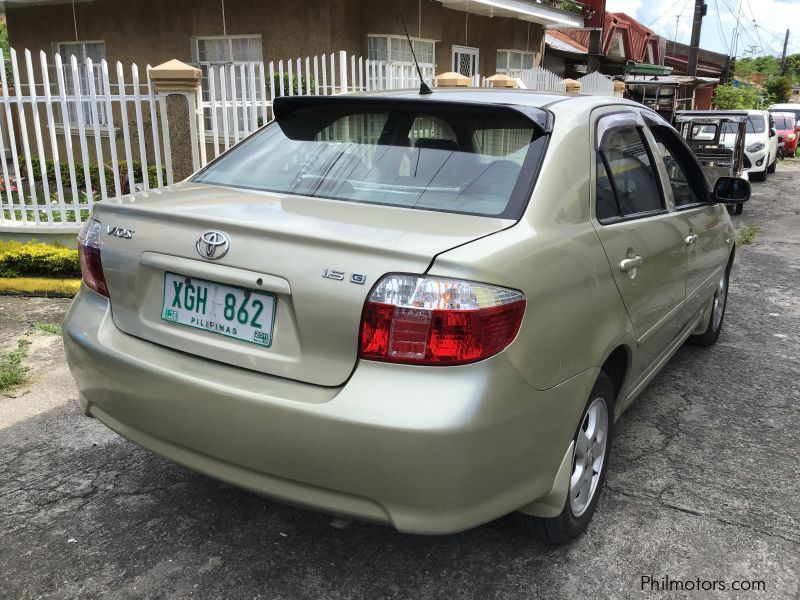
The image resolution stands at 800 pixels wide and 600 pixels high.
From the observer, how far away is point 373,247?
2066mm

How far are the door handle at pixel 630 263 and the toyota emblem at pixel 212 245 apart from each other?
1470 millimetres

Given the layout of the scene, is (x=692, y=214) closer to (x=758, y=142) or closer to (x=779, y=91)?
(x=758, y=142)

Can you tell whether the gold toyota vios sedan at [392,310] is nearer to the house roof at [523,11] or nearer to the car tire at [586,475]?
the car tire at [586,475]

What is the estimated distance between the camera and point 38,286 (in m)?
5.98

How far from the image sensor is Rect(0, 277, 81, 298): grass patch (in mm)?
5934

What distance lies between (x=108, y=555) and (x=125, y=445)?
0.88m

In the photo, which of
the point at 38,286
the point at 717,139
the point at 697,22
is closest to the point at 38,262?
the point at 38,286

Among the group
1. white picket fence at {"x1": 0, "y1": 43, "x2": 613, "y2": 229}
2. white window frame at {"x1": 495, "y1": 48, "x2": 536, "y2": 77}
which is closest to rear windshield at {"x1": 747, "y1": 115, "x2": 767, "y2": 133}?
white window frame at {"x1": 495, "y1": 48, "x2": 536, "y2": 77}

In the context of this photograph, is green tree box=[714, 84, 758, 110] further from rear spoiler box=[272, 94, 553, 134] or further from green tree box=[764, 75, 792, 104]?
rear spoiler box=[272, 94, 553, 134]

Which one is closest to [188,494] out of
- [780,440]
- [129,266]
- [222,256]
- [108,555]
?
[108,555]

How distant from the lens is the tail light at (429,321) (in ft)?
6.56

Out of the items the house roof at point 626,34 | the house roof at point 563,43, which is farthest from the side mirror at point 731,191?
the house roof at point 626,34

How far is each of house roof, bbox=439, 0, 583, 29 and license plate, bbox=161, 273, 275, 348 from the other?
12642 millimetres

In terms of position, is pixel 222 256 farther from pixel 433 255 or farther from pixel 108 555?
pixel 108 555
